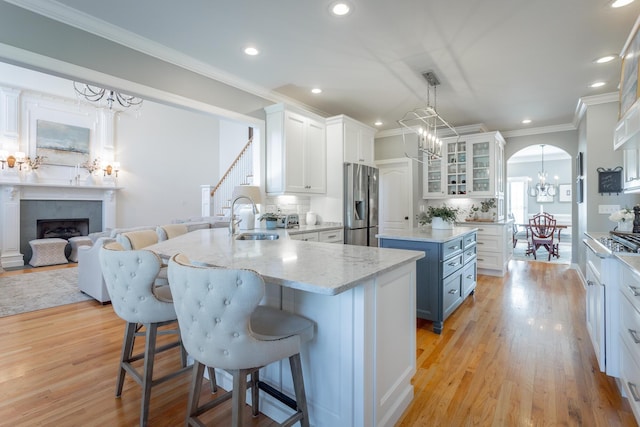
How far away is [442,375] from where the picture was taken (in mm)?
2186

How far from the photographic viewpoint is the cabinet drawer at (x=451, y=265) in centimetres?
299

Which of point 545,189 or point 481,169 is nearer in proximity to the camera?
point 481,169

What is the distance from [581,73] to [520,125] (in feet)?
7.88

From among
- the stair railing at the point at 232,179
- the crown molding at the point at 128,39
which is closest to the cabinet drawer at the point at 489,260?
the crown molding at the point at 128,39

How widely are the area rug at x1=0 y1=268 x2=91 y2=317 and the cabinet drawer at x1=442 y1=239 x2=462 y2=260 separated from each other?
170 inches

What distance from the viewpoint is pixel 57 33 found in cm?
241

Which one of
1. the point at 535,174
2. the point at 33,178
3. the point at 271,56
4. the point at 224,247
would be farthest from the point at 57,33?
the point at 535,174

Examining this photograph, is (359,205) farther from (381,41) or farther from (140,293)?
(140,293)

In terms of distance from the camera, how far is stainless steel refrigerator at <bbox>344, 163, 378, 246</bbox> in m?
4.70

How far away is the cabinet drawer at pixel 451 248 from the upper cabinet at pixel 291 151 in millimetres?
2114

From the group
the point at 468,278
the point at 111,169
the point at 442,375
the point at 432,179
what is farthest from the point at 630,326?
the point at 111,169

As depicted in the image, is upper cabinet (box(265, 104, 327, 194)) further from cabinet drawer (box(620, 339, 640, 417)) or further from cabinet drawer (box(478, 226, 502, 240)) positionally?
cabinet drawer (box(620, 339, 640, 417))

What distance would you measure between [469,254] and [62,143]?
7.96 meters

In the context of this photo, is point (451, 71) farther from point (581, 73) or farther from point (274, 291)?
point (274, 291)
